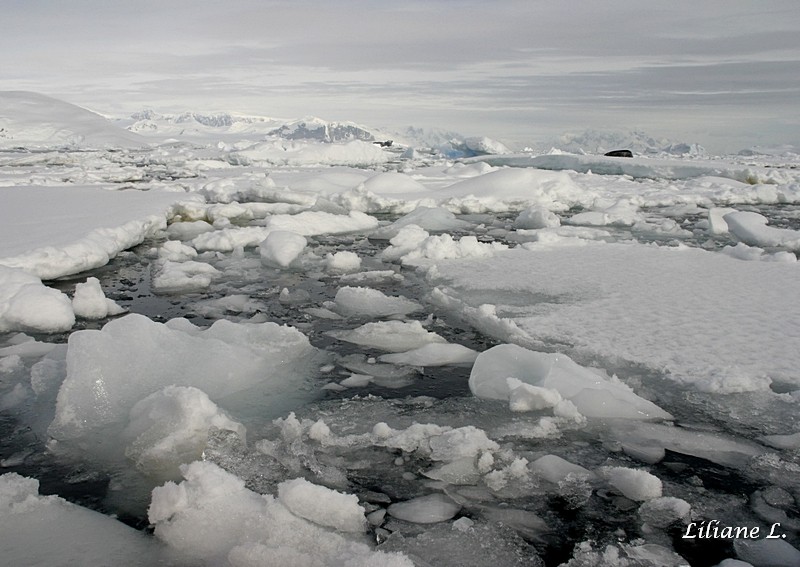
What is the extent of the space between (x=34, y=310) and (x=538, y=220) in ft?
23.6

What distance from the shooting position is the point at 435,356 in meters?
3.75

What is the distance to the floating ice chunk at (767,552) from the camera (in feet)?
6.56

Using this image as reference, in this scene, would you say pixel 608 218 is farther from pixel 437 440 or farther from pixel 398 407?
pixel 437 440

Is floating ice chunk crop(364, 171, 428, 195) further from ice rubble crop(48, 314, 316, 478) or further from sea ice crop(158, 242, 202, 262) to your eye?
ice rubble crop(48, 314, 316, 478)

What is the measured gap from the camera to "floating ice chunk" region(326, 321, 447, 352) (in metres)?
4.02

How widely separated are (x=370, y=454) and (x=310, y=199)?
992 cm

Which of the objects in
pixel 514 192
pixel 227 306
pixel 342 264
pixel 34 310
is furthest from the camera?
pixel 514 192

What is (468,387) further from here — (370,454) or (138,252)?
(138,252)

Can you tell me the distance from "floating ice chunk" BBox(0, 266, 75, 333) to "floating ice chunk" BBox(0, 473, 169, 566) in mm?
2328

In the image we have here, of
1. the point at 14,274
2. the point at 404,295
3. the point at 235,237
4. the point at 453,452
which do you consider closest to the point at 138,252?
the point at 235,237

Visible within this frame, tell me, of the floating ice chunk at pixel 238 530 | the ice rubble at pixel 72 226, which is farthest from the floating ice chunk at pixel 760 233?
the ice rubble at pixel 72 226

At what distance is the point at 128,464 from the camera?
2566 mm

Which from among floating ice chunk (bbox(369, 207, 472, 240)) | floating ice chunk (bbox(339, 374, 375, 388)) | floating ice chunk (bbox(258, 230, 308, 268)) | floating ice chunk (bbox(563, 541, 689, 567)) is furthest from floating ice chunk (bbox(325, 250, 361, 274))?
floating ice chunk (bbox(563, 541, 689, 567))

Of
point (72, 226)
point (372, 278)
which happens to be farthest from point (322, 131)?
point (372, 278)
